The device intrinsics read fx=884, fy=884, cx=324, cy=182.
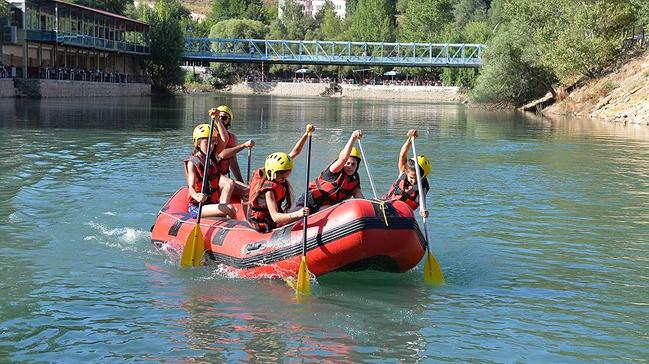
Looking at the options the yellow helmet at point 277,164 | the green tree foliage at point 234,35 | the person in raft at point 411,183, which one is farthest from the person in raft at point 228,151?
the green tree foliage at point 234,35

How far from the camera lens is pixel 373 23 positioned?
13088 centimetres

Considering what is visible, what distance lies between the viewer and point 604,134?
35.7 meters

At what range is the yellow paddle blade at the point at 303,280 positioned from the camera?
10148 mm

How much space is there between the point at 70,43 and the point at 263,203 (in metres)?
62.1

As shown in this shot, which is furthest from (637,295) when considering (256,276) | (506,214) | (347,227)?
(506,214)

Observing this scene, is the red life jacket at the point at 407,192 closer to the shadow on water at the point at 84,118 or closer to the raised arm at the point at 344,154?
the raised arm at the point at 344,154

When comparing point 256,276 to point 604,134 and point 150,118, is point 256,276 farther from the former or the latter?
point 150,118

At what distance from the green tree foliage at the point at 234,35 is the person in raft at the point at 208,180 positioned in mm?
109613

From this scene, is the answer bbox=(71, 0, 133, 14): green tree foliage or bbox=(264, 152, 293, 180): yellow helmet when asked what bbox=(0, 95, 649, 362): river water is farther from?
bbox=(71, 0, 133, 14): green tree foliage

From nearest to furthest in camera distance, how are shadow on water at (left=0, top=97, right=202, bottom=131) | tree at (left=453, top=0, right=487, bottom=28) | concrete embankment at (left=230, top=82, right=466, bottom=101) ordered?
shadow on water at (left=0, top=97, right=202, bottom=131) → concrete embankment at (left=230, top=82, right=466, bottom=101) → tree at (left=453, top=0, right=487, bottom=28)

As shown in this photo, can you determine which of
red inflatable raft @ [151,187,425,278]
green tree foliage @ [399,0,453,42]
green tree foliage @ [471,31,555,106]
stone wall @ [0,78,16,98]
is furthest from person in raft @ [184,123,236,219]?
green tree foliage @ [399,0,453,42]

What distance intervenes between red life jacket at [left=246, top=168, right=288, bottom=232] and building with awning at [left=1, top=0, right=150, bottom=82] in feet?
171

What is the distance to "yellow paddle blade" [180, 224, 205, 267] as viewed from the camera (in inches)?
453

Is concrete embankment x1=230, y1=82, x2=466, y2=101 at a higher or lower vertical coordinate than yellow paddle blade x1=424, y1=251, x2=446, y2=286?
higher
